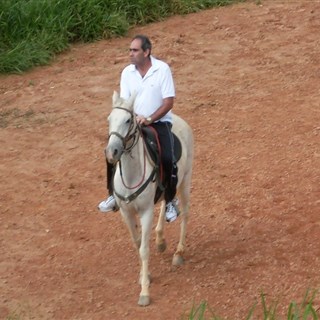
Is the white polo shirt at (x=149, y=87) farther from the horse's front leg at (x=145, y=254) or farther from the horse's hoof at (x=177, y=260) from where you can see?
the horse's hoof at (x=177, y=260)

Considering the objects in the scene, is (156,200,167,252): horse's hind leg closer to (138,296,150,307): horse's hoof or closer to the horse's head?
(138,296,150,307): horse's hoof

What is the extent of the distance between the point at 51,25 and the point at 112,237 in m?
6.82

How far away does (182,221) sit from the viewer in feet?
32.2

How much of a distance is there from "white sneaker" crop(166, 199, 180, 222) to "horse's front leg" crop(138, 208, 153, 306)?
342 mm

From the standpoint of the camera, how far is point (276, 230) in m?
10.3

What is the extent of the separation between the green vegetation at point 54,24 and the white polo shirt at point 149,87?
734cm

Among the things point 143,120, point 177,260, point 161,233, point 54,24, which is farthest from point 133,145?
point 54,24

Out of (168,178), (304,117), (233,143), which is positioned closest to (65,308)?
(168,178)

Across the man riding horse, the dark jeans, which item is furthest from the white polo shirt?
the dark jeans

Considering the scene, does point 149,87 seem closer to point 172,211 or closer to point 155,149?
point 155,149

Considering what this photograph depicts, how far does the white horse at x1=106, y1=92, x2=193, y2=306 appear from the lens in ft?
26.2

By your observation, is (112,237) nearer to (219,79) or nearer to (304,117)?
(304,117)

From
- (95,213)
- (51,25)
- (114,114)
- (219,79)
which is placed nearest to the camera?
(114,114)

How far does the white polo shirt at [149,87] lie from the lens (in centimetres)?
852
